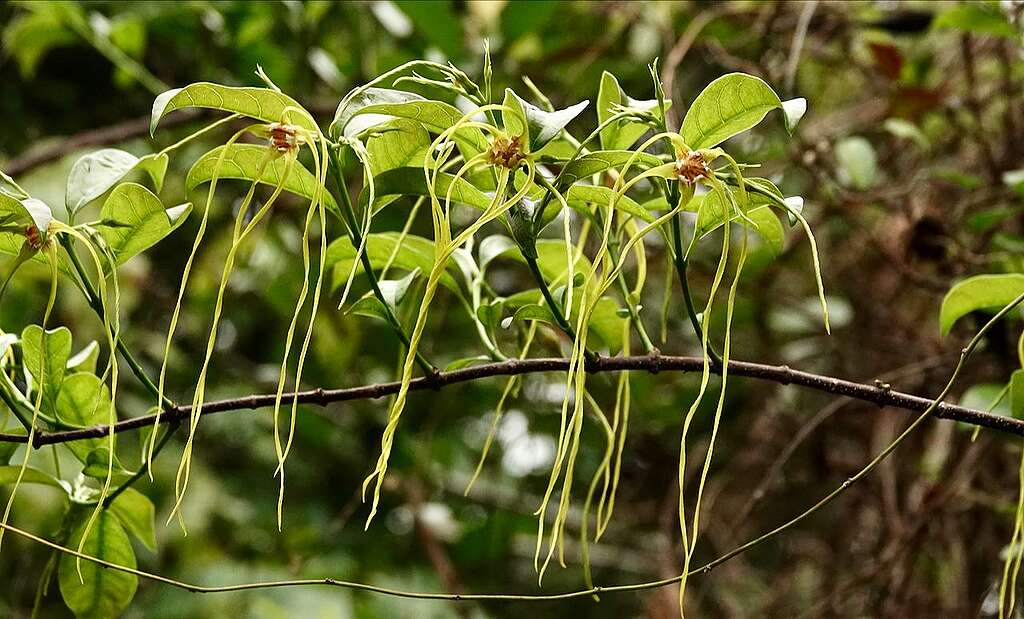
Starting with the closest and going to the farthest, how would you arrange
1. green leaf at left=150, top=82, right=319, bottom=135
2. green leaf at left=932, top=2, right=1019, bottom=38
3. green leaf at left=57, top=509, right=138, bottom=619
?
1. green leaf at left=150, top=82, right=319, bottom=135
2. green leaf at left=57, top=509, right=138, bottom=619
3. green leaf at left=932, top=2, right=1019, bottom=38

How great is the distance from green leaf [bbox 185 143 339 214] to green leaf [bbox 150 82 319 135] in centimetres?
2

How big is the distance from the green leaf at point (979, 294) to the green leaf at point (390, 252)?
270mm

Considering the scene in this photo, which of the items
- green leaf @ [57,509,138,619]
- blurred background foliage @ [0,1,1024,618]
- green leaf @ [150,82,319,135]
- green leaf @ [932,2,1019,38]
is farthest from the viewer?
blurred background foliage @ [0,1,1024,618]

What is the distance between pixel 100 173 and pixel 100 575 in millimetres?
207

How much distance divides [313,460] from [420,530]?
0.16 m

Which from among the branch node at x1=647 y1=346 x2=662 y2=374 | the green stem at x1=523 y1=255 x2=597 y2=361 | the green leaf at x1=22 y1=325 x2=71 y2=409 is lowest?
the green leaf at x1=22 y1=325 x2=71 y2=409

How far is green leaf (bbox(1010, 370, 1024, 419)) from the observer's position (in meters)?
0.45

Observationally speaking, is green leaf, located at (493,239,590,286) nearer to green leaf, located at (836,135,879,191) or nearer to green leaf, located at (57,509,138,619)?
green leaf, located at (57,509,138,619)

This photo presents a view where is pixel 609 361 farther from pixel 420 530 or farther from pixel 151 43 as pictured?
pixel 151 43

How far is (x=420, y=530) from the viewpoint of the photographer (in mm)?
980

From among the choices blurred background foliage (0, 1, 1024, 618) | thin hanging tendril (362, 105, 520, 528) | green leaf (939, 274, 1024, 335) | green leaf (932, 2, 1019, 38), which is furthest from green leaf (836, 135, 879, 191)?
thin hanging tendril (362, 105, 520, 528)

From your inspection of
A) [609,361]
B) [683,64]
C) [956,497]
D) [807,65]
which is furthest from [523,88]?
[609,361]

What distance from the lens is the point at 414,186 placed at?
412 mm

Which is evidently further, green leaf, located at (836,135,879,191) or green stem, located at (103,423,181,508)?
green leaf, located at (836,135,879,191)
